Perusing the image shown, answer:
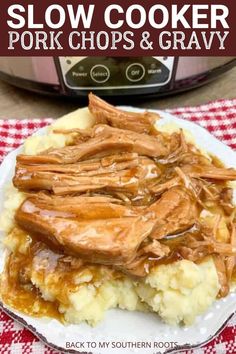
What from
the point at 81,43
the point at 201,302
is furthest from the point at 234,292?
the point at 81,43

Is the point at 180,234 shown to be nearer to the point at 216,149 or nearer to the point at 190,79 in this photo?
the point at 216,149

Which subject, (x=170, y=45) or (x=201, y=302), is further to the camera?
(x=170, y=45)

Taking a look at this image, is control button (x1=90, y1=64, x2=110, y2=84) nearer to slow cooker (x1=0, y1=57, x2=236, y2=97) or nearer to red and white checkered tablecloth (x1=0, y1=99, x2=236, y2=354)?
slow cooker (x1=0, y1=57, x2=236, y2=97)

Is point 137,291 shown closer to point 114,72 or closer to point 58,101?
point 114,72

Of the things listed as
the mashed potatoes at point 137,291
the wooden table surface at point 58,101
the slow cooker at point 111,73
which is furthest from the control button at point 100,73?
the mashed potatoes at point 137,291

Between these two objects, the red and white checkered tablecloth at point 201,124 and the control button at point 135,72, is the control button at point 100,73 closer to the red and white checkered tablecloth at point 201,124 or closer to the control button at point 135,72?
the control button at point 135,72

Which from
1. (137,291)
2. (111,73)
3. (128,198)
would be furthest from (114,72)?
(137,291)
